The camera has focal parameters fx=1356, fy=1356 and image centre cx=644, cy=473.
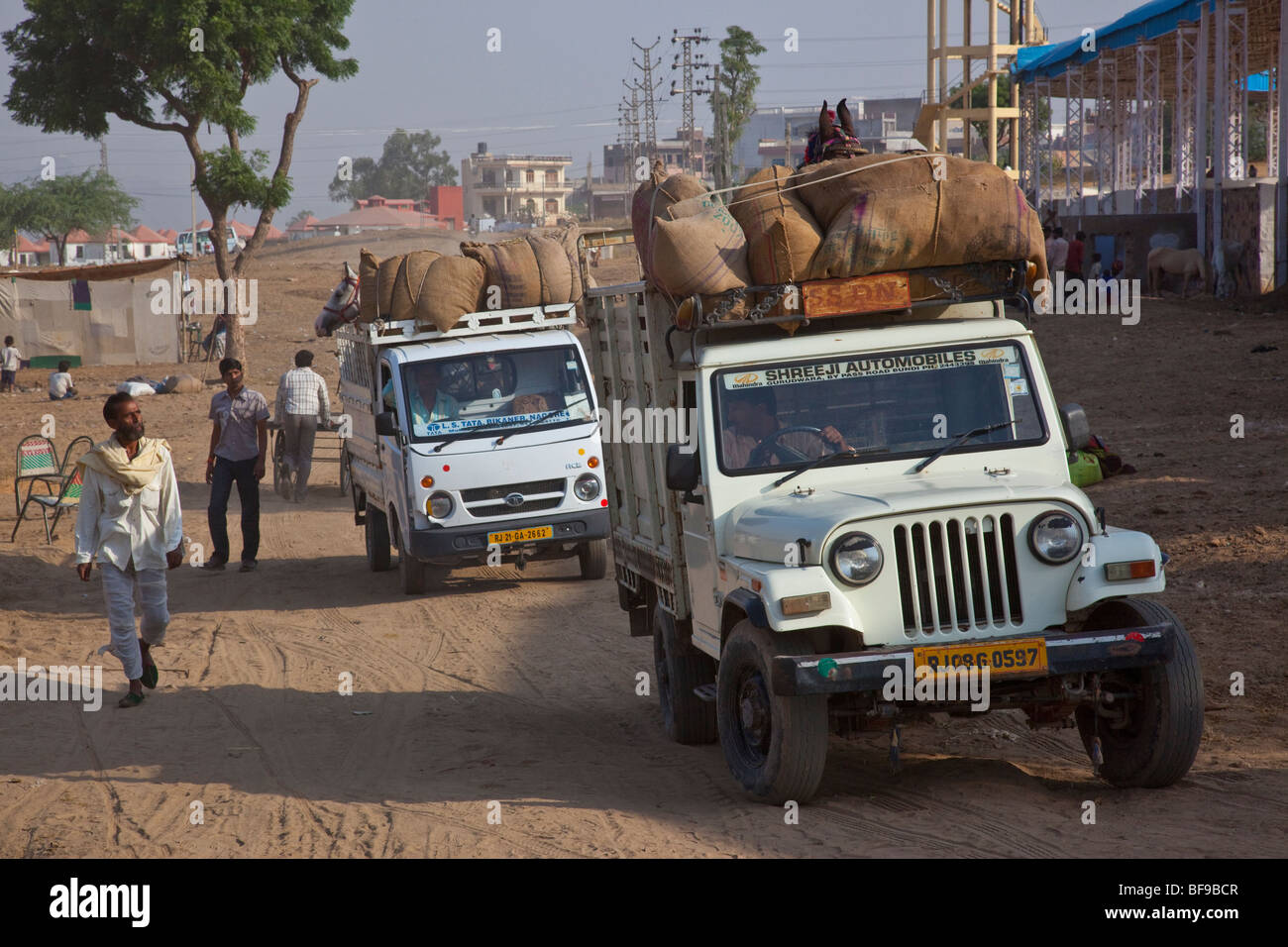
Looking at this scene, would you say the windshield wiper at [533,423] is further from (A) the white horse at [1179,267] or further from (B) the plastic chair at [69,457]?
(A) the white horse at [1179,267]

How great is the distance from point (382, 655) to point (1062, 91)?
47.9 metres

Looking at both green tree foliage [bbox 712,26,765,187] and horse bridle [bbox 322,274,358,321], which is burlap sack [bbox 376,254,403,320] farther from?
green tree foliage [bbox 712,26,765,187]

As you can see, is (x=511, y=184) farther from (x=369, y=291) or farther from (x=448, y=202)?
(x=369, y=291)

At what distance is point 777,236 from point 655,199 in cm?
81

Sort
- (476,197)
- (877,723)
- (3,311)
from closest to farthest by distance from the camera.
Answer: (877,723), (3,311), (476,197)

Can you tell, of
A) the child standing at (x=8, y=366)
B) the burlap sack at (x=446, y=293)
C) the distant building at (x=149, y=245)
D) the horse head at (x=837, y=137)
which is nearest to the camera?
the horse head at (x=837, y=137)

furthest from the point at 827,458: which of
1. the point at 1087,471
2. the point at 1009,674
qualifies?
the point at 1087,471

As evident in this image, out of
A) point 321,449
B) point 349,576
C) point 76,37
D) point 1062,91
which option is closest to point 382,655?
point 349,576

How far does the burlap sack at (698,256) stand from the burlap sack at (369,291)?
7.44 meters

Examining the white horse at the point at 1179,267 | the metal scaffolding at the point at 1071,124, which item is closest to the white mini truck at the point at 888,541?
the white horse at the point at 1179,267

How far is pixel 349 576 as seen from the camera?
1429cm

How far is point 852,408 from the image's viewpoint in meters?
6.40

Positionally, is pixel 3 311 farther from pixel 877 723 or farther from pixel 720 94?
pixel 720 94

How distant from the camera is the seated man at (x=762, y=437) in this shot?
6.38 meters
